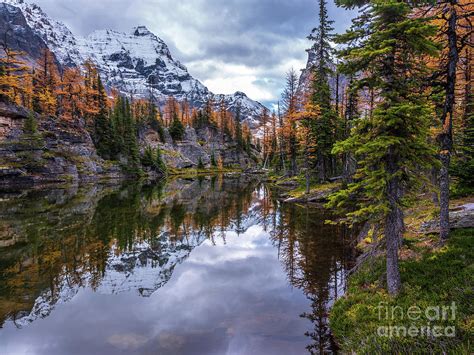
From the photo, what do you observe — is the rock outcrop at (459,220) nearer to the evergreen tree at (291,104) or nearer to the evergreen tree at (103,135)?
the evergreen tree at (291,104)

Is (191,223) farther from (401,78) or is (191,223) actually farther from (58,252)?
(401,78)

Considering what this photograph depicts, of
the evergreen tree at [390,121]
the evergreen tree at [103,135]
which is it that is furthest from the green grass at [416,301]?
the evergreen tree at [103,135]

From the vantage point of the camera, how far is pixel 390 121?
7.64 metres

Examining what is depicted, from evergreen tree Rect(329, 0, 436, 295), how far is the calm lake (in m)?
4.28

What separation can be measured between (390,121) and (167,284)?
37.5 ft

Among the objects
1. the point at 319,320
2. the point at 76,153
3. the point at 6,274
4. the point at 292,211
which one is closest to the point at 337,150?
the point at 319,320

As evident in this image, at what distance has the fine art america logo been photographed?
6199 mm

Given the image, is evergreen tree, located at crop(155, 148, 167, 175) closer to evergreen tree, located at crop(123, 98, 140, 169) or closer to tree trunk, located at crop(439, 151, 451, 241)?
evergreen tree, located at crop(123, 98, 140, 169)

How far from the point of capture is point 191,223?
2456cm

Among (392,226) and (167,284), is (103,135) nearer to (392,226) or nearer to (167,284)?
(167,284)

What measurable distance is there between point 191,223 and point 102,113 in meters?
59.9

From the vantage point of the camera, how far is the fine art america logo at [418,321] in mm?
6199

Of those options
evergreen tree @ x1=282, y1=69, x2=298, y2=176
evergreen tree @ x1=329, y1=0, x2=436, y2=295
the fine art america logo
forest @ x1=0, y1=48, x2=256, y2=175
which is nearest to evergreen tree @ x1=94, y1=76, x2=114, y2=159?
forest @ x1=0, y1=48, x2=256, y2=175

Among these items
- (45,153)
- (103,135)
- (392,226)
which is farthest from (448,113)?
(103,135)
